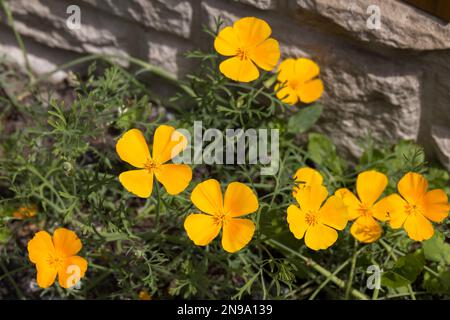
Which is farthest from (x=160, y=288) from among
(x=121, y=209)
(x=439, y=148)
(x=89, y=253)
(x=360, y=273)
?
(x=439, y=148)

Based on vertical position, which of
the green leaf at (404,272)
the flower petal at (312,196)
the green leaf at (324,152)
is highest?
the flower petal at (312,196)

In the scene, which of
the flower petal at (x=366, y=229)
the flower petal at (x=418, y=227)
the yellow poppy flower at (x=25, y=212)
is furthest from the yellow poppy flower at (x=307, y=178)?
the yellow poppy flower at (x=25, y=212)

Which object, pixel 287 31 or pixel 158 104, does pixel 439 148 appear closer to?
pixel 287 31

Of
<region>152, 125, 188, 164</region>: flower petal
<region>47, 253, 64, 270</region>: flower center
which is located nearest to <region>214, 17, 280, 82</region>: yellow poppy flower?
<region>152, 125, 188, 164</region>: flower petal

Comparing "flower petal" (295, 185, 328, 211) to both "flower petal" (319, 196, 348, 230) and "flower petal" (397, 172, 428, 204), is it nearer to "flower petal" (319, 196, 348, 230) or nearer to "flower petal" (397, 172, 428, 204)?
"flower petal" (319, 196, 348, 230)

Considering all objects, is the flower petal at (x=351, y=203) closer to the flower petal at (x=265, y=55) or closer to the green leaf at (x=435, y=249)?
the green leaf at (x=435, y=249)
